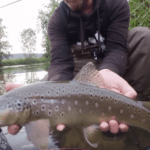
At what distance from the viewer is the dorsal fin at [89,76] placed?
1.41 metres

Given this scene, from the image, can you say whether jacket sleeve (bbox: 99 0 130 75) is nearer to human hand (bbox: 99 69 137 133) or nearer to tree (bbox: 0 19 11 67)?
human hand (bbox: 99 69 137 133)

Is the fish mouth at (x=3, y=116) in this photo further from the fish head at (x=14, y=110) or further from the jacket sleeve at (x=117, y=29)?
the jacket sleeve at (x=117, y=29)

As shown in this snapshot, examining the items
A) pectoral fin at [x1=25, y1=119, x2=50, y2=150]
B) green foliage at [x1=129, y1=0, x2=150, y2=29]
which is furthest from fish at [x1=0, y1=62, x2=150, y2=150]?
green foliage at [x1=129, y1=0, x2=150, y2=29]

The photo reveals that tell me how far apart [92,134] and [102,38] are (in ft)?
5.09

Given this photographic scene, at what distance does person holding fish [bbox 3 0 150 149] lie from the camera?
2.17 metres

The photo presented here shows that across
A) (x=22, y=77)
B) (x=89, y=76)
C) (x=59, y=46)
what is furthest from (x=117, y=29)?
(x=22, y=77)

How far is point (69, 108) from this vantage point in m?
1.26

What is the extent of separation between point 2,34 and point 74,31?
38230 mm

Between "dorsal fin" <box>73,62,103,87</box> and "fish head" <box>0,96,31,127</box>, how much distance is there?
0.46 meters

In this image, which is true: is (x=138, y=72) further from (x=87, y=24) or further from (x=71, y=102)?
(x=71, y=102)

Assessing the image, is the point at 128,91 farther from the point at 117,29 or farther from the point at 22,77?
the point at 22,77

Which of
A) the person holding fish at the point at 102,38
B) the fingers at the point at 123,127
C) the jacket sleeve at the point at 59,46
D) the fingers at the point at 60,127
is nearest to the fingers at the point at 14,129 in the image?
the fingers at the point at 60,127

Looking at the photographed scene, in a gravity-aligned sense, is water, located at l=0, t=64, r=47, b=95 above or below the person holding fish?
below

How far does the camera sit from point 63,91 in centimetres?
130
